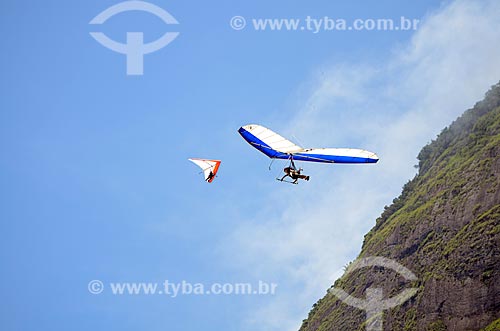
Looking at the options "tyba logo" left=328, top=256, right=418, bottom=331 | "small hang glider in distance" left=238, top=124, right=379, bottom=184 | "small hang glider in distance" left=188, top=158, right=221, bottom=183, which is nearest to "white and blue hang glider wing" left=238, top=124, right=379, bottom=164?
"small hang glider in distance" left=238, top=124, right=379, bottom=184

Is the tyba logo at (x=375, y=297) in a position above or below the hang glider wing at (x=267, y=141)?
above

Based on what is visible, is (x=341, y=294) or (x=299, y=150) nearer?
(x=299, y=150)

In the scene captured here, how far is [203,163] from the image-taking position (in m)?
79.6

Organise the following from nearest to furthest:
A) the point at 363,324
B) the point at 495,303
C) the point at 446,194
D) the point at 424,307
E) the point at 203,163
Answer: the point at 203,163
the point at 495,303
the point at 424,307
the point at 363,324
the point at 446,194

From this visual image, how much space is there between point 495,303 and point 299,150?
6361 cm

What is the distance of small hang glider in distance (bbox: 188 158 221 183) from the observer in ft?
258

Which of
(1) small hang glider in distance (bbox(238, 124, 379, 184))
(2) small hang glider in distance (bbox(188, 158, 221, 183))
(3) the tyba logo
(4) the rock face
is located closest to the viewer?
(1) small hang glider in distance (bbox(238, 124, 379, 184))

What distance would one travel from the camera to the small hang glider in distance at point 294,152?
71.4 m

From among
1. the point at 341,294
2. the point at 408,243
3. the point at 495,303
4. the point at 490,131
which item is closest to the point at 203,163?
the point at 495,303

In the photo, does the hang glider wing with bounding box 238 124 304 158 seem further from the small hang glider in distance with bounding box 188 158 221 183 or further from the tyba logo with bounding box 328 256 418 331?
the tyba logo with bounding box 328 256 418 331

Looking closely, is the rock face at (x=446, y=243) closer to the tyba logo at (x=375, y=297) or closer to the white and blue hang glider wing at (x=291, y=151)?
the tyba logo at (x=375, y=297)

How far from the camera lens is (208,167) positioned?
79.2 metres

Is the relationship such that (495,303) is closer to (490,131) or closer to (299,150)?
(490,131)

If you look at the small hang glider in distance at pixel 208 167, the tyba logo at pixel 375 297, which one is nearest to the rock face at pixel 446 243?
the tyba logo at pixel 375 297
